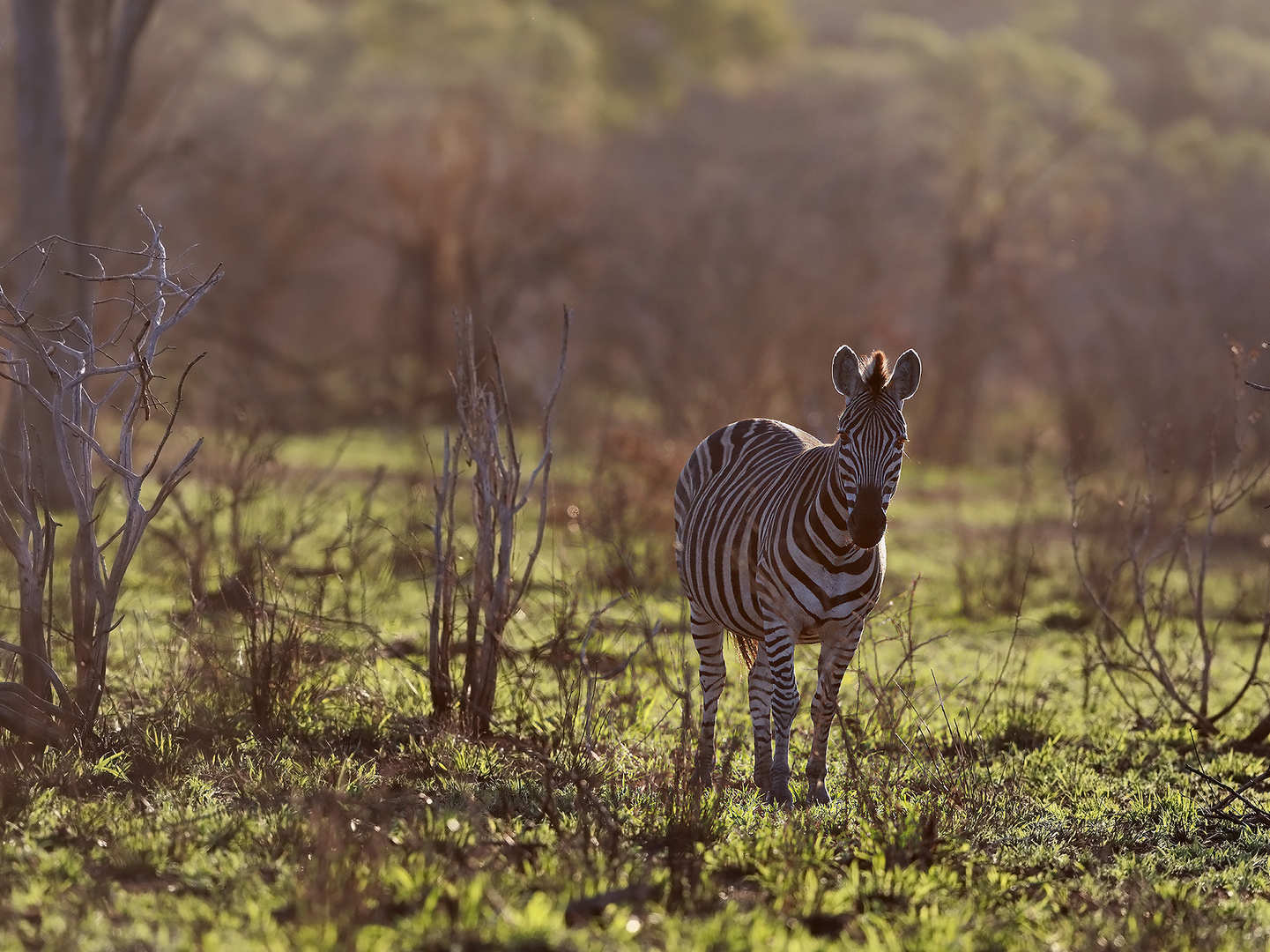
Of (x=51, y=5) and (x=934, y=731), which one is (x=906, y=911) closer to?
(x=934, y=731)

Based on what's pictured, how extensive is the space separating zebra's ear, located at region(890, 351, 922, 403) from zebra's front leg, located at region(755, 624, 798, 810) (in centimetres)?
117

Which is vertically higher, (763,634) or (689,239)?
(689,239)

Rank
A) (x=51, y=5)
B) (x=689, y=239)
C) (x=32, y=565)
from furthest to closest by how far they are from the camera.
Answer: (x=689, y=239), (x=51, y=5), (x=32, y=565)

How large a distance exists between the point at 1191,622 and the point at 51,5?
12127mm

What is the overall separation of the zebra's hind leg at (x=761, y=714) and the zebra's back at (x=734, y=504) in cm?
18

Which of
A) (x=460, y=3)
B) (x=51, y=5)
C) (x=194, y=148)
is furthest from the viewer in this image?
(x=460, y=3)

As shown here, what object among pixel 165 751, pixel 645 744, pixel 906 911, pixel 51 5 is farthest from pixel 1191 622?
pixel 51 5

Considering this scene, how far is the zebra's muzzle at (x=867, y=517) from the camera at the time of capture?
222 inches

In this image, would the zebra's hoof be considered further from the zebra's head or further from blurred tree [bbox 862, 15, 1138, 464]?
blurred tree [bbox 862, 15, 1138, 464]

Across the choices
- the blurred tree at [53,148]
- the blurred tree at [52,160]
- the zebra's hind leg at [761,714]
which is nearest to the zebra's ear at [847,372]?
the zebra's hind leg at [761,714]

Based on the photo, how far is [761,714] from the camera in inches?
254

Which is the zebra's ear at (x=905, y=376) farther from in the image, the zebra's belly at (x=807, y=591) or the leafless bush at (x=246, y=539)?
the leafless bush at (x=246, y=539)

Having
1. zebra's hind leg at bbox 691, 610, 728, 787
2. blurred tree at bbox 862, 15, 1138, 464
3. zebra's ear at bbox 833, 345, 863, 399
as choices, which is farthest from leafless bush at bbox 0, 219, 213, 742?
blurred tree at bbox 862, 15, 1138, 464

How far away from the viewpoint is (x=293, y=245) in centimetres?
3234
